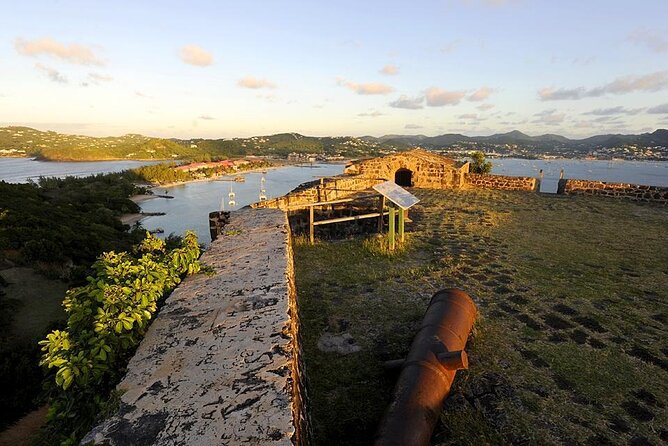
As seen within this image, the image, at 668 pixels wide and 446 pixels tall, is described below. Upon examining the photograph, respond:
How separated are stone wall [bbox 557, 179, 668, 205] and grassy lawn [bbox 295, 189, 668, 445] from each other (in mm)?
7339

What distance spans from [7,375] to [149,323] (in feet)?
15.8

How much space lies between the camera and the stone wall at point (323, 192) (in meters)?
10.7

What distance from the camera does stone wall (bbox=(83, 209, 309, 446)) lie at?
1.89 meters

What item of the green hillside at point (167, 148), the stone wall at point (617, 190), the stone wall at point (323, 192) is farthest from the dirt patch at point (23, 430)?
the green hillside at point (167, 148)

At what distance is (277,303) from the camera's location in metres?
3.40

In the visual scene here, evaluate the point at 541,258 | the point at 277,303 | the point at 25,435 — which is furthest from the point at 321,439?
the point at 541,258

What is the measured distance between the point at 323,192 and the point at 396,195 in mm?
4689

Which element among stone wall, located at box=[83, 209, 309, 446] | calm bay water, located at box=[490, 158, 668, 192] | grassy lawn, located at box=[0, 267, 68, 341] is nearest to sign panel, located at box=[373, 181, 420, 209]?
stone wall, located at box=[83, 209, 309, 446]

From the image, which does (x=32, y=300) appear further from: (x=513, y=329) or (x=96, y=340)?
(x=513, y=329)

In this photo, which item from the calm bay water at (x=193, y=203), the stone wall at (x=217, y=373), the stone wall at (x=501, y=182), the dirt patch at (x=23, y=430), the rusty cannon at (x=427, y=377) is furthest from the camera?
the calm bay water at (x=193, y=203)

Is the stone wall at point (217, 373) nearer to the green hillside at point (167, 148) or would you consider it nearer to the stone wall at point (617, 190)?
the stone wall at point (617, 190)

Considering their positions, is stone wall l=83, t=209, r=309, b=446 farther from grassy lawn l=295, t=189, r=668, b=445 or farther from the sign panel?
the sign panel

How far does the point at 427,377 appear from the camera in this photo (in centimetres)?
316

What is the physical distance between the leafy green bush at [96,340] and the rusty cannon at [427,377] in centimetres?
212
